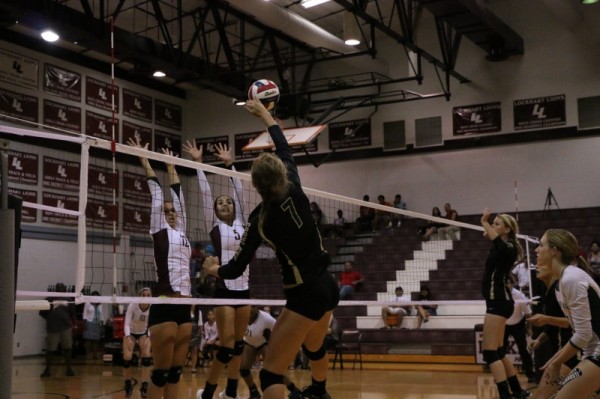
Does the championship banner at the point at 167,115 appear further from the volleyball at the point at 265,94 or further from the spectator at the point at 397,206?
the volleyball at the point at 265,94

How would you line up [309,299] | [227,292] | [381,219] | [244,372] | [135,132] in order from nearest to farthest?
[309,299], [227,292], [244,372], [381,219], [135,132]

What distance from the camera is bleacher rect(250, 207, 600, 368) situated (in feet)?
55.8


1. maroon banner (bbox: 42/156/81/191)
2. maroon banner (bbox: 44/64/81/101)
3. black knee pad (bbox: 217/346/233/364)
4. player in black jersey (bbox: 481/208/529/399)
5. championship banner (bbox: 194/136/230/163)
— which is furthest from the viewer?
championship banner (bbox: 194/136/230/163)

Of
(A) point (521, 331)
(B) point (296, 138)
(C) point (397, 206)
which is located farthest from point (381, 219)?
(A) point (521, 331)

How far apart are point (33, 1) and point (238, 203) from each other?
34.5 ft

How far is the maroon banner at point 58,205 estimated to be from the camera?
72.6 ft

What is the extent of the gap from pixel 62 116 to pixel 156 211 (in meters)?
17.4

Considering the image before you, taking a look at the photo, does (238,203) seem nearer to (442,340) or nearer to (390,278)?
(442,340)

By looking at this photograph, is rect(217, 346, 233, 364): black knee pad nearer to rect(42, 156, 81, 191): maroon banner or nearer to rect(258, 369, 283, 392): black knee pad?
rect(258, 369, 283, 392): black knee pad

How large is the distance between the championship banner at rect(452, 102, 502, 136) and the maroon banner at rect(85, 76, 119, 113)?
1162 centimetres

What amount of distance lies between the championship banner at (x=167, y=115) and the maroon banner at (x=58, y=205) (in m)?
5.01

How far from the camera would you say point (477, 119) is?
76.3 ft

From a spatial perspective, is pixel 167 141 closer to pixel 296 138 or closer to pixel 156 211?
pixel 296 138

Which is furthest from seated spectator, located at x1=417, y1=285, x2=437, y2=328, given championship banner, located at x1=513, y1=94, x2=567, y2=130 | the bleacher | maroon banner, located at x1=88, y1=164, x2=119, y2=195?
maroon banner, located at x1=88, y1=164, x2=119, y2=195
